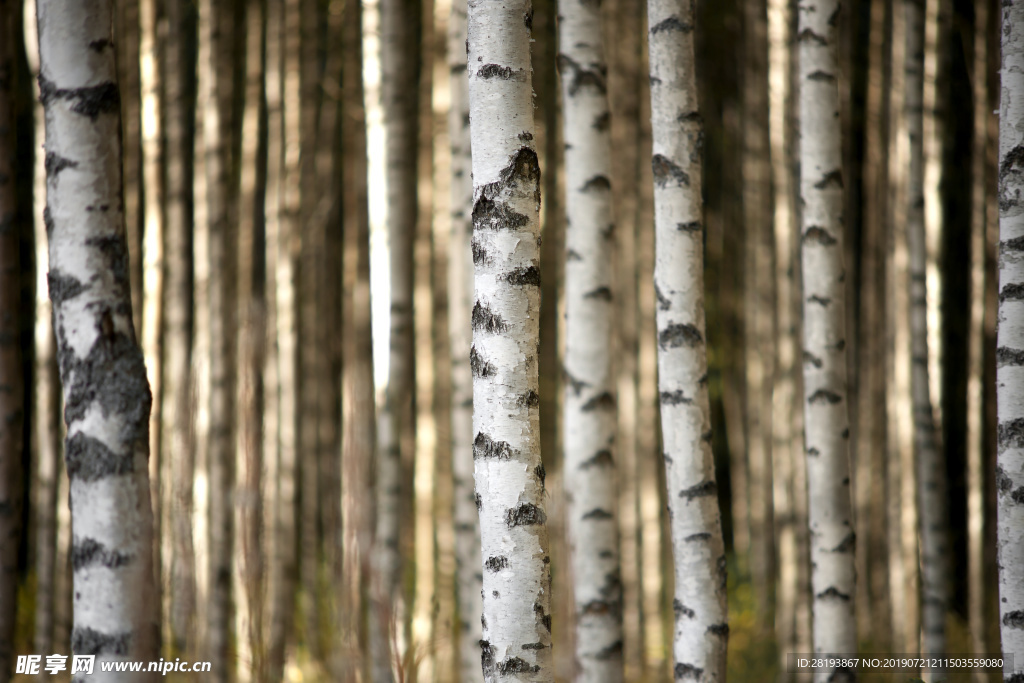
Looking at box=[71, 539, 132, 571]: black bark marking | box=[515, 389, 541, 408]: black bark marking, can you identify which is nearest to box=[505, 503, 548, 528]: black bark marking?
box=[515, 389, 541, 408]: black bark marking

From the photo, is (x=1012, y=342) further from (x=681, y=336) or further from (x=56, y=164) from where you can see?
(x=56, y=164)

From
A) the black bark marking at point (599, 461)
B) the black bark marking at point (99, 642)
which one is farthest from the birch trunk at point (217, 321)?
the black bark marking at point (599, 461)

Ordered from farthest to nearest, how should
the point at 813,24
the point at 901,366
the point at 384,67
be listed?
the point at 901,366 → the point at 384,67 → the point at 813,24

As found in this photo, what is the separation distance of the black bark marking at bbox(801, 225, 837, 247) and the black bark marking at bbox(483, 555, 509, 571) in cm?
188

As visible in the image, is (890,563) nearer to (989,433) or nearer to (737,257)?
(989,433)

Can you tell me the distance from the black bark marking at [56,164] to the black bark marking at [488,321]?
122 centimetres

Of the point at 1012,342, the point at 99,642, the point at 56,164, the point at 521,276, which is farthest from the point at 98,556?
the point at 1012,342

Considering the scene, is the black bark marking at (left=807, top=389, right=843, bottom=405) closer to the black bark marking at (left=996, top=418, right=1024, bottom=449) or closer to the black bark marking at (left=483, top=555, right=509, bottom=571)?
the black bark marking at (left=996, top=418, right=1024, bottom=449)

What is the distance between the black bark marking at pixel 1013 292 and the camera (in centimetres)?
216

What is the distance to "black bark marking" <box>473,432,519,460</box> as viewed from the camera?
5.89 ft

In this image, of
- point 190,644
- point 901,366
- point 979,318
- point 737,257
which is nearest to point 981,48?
point 979,318

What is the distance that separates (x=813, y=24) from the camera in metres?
2.93

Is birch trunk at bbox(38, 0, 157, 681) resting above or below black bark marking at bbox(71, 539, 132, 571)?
above

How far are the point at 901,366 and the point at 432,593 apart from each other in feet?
9.93
